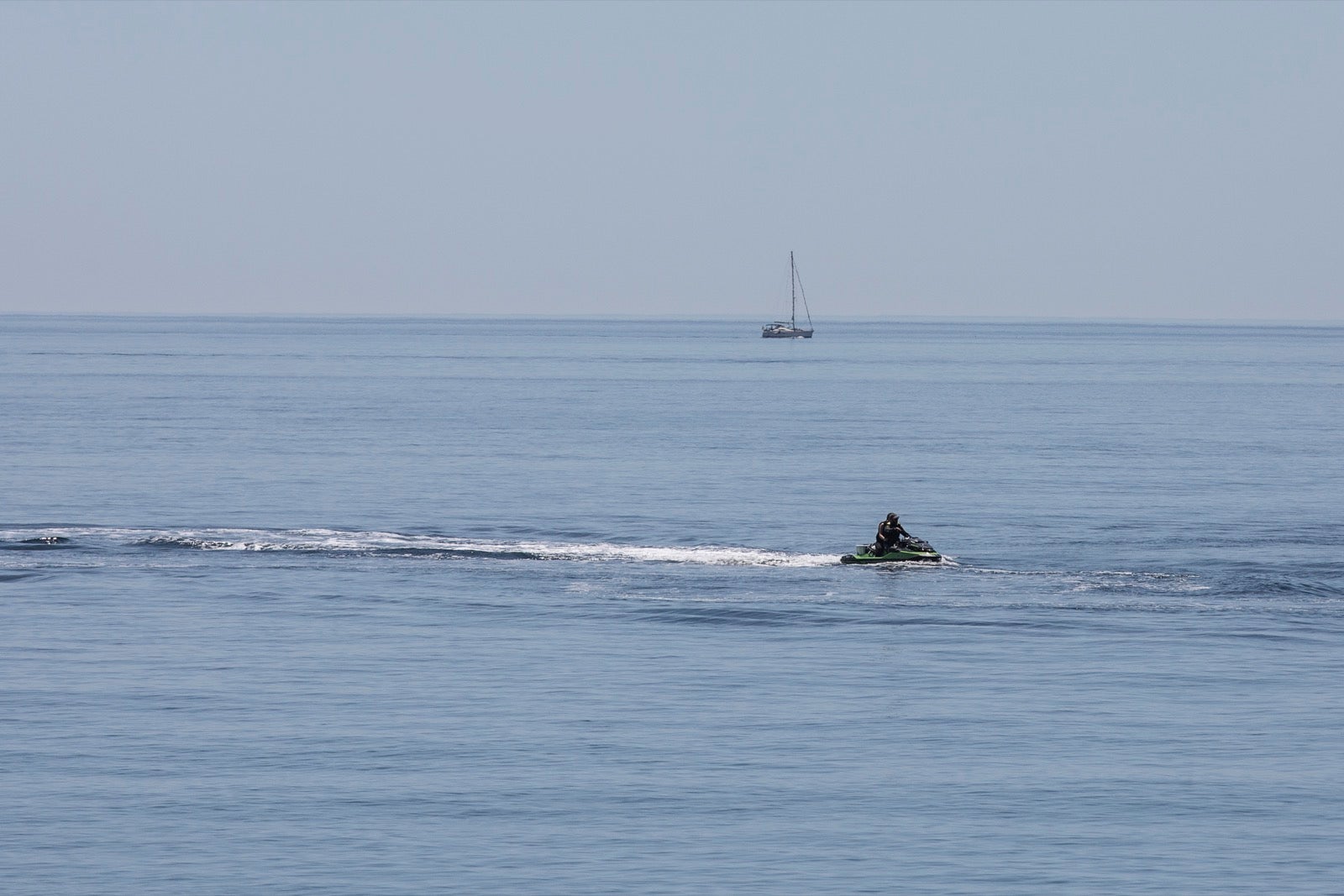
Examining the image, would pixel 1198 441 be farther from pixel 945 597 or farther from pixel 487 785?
pixel 487 785

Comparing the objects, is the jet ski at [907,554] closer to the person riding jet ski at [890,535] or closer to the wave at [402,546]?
the person riding jet ski at [890,535]

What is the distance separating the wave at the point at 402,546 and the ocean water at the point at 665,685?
276mm

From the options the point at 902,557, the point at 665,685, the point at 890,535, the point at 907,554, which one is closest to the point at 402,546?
the point at 890,535

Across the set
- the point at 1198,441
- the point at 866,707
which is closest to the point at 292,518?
the point at 866,707

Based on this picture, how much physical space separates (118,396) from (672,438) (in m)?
71.7

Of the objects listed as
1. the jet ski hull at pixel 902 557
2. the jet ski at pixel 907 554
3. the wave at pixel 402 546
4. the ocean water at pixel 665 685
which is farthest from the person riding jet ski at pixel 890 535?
the wave at pixel 402 546

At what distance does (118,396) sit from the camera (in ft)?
576

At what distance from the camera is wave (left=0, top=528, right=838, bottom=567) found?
6731cm

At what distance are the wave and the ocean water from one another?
0.28 m

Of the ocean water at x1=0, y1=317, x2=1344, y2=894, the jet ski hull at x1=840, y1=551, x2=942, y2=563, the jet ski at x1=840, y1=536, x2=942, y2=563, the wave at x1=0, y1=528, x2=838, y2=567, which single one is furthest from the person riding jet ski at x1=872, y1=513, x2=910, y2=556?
the wave at x1=0, y1=528, x2=838, y2=567

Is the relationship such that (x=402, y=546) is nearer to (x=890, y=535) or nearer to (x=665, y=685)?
(x=890, y=535)

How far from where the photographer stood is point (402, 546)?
7025 cm

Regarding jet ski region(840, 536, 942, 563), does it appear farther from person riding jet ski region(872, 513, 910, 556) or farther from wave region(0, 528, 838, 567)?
wave region(0, 528, 838, 567)

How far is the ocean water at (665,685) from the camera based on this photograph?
33.3 meters
